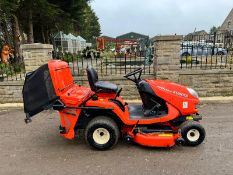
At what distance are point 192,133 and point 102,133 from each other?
1.42 metres

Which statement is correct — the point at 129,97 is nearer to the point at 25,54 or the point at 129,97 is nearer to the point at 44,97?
the point at 25,54

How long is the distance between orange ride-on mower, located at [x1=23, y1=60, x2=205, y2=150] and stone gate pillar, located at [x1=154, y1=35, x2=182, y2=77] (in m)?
2.85

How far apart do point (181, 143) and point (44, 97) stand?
7.29 feet

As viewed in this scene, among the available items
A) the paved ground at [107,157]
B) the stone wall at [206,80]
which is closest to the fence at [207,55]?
the stone wall at [206,80]

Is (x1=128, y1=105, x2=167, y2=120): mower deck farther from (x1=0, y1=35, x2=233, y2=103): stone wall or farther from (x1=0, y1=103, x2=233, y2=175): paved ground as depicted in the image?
(x1=0, y1=35, x2=233, y2=103): stone wall

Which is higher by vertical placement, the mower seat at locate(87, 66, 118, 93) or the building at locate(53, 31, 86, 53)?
the building at locate(53, 31, 86, 53)

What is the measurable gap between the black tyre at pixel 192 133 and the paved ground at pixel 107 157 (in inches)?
4.4

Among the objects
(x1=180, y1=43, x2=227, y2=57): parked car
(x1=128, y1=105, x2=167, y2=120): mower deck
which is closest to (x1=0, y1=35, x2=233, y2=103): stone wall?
(x1=180, y1=43, x2=227, y2=57): parked car

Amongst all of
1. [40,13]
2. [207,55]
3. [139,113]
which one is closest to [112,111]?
[139,113]

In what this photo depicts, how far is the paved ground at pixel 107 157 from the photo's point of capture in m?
3.46

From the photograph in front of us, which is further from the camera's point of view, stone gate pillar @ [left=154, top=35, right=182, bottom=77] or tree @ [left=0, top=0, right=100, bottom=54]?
tree @ [left=0, top=0, right=100, bottom=54]

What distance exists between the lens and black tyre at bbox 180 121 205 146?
4.02 m

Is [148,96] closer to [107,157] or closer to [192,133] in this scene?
[192,133]

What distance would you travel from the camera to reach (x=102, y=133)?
4.01 metres
